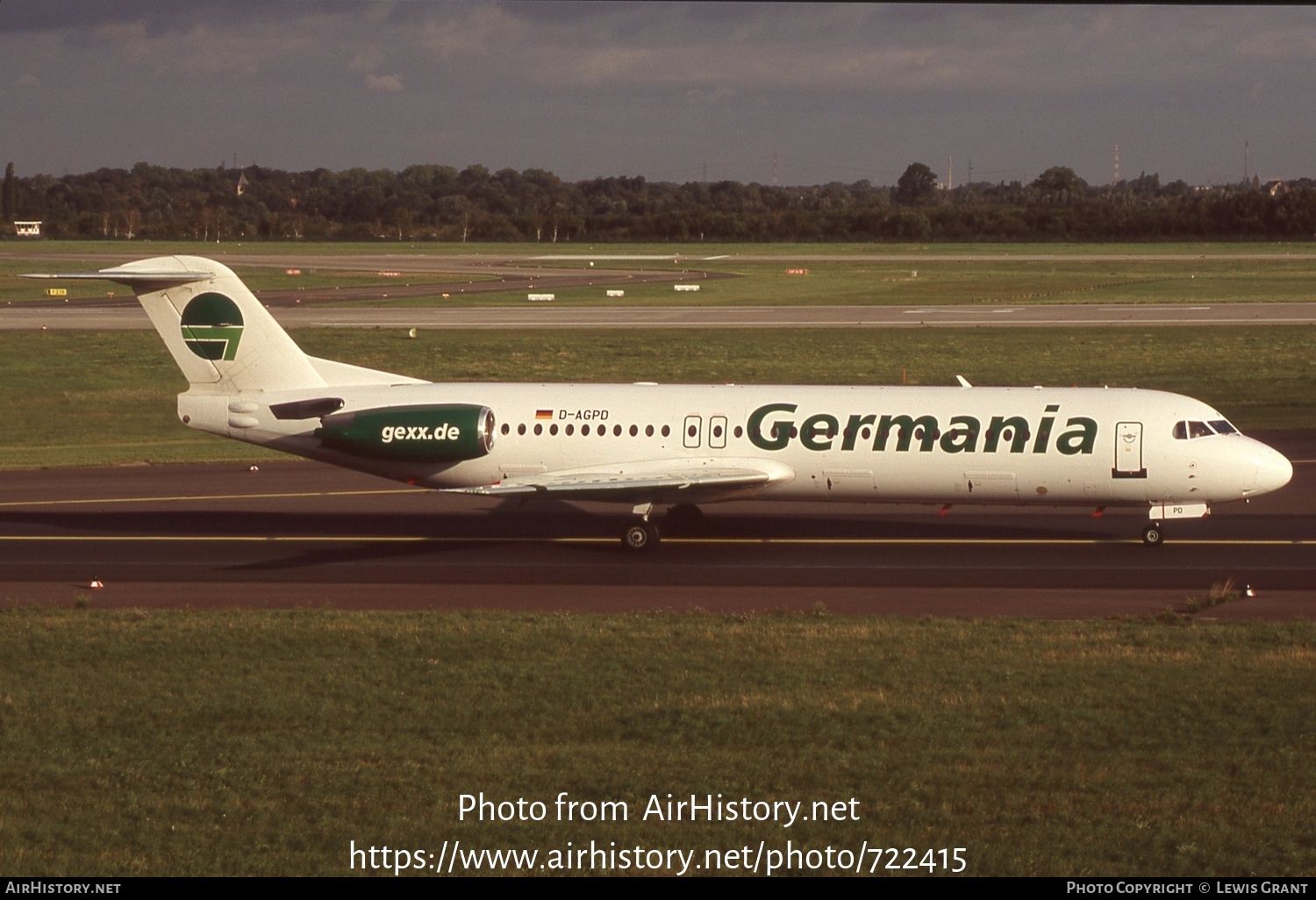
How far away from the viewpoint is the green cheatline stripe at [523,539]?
93.9 ft

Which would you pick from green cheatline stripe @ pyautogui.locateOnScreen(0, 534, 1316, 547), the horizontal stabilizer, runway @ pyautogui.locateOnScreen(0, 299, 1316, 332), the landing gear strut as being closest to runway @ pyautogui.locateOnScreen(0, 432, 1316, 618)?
green cheatline stripe @ pyautogui.locateOnScreen(0, 534, 1316, 547)

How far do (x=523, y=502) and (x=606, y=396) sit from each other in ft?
16.7

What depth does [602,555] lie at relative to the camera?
92.0 ft

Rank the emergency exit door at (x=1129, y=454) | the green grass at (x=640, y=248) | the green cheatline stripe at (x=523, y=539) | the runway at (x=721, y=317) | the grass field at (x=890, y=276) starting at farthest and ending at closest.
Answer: the green grass at (x=640, y=248), the grass field at (x=890, y=276), the runway at (x=721, y=317), the green cheatline stripe at (x=523, y=539), the emergency exit door at (x=1129, y=454)

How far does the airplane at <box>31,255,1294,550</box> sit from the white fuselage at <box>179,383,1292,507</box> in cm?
3

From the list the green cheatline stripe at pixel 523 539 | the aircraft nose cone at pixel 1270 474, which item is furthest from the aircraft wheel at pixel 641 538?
the aircraft nose cone at pixel 1270 474

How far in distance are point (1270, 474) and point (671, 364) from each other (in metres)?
33.7

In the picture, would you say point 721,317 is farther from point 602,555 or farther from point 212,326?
point 602,555

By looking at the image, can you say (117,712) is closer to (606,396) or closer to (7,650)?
(7,650)

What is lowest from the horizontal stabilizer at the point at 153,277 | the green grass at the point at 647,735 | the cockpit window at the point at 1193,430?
the green grass at the point at 647,735

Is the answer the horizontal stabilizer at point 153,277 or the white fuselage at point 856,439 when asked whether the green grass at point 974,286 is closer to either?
the horizontal stabilizer at point 153,277

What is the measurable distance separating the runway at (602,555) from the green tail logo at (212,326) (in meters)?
3.77

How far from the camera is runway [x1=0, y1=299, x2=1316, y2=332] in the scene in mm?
73000

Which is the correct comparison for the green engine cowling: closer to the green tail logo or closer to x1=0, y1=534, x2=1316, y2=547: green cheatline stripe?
x1=0, y1=534, x2=1316, y2=547: green cheatline stripe
